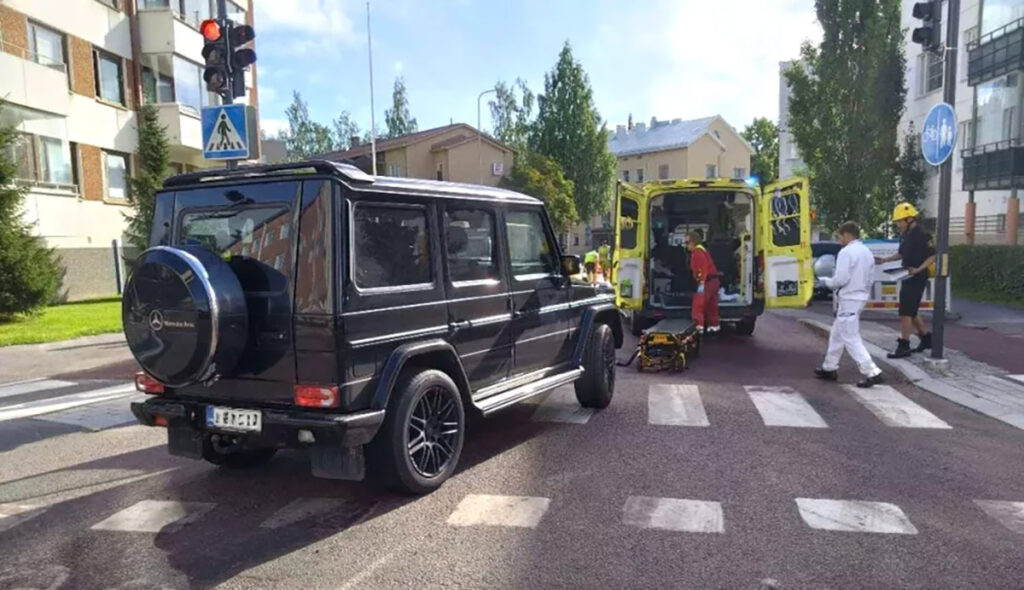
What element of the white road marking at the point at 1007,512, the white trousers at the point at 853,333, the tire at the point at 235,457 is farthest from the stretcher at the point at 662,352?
the tire at the point at 235,457

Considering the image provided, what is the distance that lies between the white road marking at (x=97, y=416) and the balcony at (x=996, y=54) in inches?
957

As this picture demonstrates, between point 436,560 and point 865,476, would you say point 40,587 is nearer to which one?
point 436,560

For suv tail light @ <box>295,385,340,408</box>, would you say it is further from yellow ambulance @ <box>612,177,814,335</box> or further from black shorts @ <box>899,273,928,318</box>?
black shorts @ <box>899,273,928,318</box>

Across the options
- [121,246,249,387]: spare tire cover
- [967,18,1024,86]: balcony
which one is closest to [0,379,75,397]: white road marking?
[121,246,249,387]: spare tire cover

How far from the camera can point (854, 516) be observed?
4223mm

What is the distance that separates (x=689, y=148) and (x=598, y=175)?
11747 millimetres

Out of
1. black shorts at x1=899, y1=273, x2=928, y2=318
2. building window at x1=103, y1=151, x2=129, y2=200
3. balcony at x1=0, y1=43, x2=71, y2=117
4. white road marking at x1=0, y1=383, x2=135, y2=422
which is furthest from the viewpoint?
building window at x1=103, y1=151, x2=129, y2=200

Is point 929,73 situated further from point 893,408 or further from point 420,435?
point 420,435

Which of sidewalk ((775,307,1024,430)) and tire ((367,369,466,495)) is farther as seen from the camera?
sidewalk ((775,307,1024,430))

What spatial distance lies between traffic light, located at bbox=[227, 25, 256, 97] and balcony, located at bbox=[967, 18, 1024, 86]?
21.9 meters

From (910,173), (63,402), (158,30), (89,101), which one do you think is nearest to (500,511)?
(63,402)

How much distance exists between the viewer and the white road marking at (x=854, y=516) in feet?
13.3

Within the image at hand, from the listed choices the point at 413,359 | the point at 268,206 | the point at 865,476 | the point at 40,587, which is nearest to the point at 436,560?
the point at 413,359

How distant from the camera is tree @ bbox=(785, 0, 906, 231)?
2225cm
